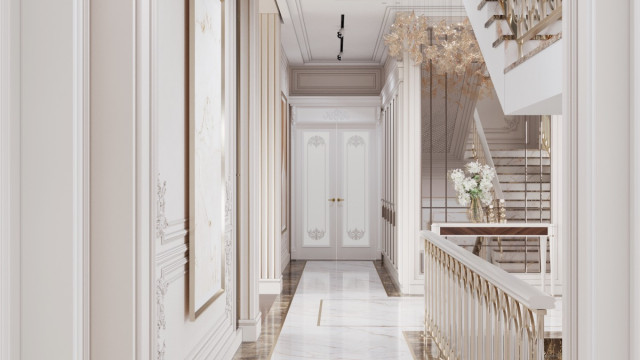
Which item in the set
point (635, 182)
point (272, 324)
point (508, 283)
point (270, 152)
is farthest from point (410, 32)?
point (635, 182)

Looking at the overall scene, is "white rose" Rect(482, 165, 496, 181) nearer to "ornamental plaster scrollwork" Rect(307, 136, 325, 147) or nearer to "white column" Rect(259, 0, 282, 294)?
"white column" Rect(259, 0, 282, 294)

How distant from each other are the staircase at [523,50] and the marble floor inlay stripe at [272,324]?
2.43 m

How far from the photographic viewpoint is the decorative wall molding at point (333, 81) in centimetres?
886

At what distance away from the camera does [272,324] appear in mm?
4996

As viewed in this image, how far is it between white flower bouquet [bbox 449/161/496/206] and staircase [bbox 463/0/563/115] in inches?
110

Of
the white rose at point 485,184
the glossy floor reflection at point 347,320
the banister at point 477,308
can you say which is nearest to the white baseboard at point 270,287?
the glossy floor reflection at point 347,320

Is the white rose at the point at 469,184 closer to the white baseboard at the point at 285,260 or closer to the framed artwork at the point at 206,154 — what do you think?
the white baseboard at the point at 285,260

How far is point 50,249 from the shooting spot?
1.51m

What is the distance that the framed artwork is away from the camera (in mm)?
2781

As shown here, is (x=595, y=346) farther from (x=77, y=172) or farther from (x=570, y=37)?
(x=77, y=172)

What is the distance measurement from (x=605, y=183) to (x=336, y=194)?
7726mm

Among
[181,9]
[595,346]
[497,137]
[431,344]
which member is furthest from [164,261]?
[497,137]

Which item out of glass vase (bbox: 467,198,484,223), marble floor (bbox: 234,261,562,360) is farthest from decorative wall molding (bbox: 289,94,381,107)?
glass vase (bbox: 467,198,484,223)

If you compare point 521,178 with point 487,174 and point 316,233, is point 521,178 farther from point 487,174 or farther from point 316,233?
point 316,233
